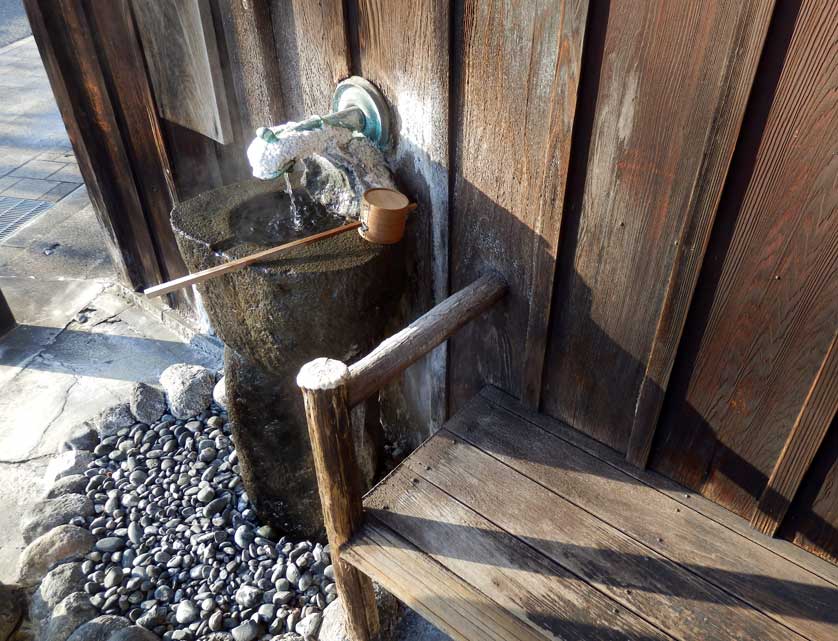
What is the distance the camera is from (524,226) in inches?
78.5

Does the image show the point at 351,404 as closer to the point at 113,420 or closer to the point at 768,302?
the point at 768,302

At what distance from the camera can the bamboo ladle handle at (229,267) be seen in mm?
1929

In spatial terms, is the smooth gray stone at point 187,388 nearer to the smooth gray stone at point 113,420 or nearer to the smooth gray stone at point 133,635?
the smooth gray stone at point 113,420

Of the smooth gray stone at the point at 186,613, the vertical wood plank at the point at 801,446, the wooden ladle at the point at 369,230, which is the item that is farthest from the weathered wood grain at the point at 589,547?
the smooth gray stone at the point at 186,613

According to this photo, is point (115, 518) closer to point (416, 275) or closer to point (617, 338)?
point (416, 275)

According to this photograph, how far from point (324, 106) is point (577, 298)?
1246 millimetres

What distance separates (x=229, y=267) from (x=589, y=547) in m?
1.35

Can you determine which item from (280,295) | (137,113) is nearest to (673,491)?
(280,295)

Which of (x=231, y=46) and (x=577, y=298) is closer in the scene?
(x=577, y=298)

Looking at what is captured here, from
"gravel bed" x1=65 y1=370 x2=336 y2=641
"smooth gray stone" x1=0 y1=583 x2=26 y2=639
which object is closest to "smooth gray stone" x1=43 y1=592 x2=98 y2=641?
"gravel bed" x1=65 y1=370 x2=336 y2=641

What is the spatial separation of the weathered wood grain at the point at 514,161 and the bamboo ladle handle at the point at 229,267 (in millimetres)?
474

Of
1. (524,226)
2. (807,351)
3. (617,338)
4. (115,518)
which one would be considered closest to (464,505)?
(617,338)

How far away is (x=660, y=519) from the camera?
1.86 metres

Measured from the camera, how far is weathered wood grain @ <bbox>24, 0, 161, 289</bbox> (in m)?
3.21
